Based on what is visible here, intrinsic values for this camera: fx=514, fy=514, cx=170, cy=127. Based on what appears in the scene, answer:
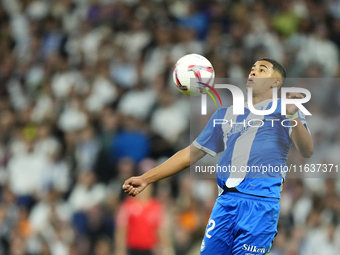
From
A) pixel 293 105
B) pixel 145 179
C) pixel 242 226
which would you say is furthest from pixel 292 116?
pixel 145 179

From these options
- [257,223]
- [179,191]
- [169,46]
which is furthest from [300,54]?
[257,223]

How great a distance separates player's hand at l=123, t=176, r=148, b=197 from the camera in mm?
4477

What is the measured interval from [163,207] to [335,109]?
3304mm

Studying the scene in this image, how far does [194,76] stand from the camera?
492cm

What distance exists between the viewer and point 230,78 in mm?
9242

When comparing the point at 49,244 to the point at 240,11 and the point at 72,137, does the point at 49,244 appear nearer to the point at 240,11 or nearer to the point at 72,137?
the point at 72,137

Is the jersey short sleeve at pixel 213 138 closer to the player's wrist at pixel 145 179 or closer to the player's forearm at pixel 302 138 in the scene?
the player's wrist at pixel 145 179

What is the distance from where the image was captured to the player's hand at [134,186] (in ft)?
14.7

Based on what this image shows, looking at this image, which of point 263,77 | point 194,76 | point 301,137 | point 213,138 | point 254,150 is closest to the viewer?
point 301,137

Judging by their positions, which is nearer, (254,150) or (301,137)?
(301,137)

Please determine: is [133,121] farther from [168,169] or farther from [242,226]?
[242,226]

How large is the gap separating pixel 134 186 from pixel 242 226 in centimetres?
99

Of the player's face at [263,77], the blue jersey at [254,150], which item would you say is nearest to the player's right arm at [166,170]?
the blue jersey at [254,150]

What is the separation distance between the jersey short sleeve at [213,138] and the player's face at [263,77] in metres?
0.38
